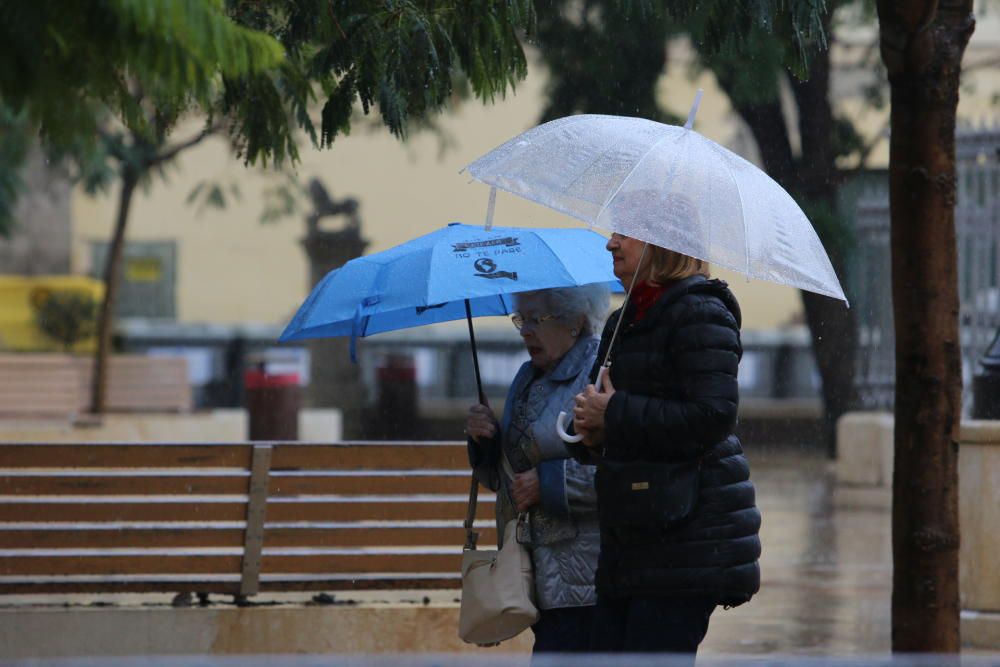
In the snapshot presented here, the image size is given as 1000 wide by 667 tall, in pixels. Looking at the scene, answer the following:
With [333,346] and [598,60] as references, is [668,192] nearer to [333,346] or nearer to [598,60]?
[598,60]

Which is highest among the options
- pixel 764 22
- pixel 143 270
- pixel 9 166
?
pixel 9 166

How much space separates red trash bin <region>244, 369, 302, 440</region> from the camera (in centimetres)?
1408

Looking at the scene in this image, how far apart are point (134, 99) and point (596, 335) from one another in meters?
1.48

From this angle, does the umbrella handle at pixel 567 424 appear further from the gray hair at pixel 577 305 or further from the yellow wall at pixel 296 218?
the yellow wall at pixel 296 218

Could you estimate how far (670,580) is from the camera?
4152 mm

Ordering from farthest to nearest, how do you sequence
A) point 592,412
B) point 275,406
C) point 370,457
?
1. point 275,406
2. point 370,457
3. point 592,412

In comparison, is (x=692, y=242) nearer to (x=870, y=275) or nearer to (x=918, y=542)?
(x=918, y=542)

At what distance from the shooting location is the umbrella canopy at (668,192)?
434cm

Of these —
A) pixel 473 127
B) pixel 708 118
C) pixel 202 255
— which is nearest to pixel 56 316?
pixel 202 255

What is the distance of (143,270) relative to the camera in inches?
1202

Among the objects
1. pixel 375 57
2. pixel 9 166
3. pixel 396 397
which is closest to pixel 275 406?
pixel 396 397

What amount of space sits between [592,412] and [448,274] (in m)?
0.97

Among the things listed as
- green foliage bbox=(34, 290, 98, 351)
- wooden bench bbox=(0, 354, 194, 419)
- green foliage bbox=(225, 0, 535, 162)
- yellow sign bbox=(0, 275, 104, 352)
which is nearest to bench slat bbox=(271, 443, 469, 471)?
green foliage bbox=(225, 0, 535, 162)

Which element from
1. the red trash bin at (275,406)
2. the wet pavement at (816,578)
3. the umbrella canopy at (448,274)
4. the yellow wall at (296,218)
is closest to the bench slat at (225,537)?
the wet pavement at (816,578)
